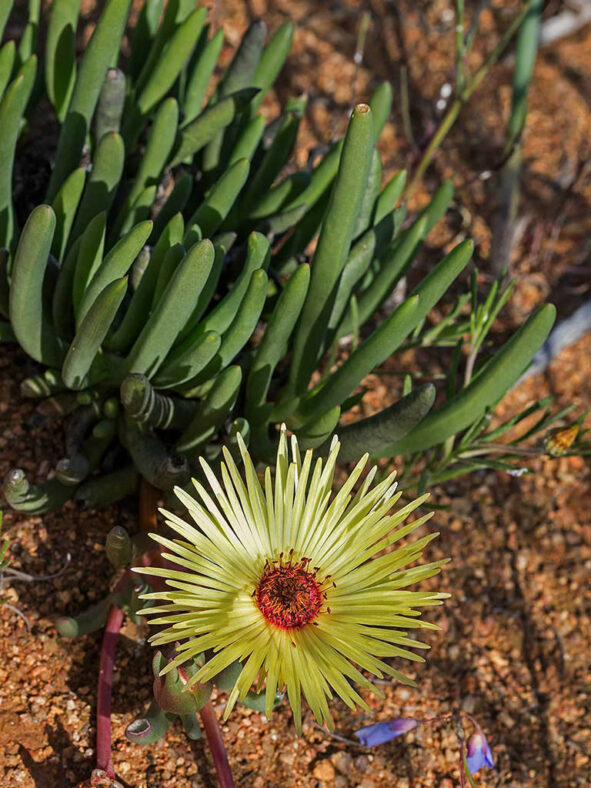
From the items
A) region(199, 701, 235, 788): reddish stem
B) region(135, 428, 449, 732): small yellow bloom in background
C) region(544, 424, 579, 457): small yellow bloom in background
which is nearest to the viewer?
region(135, 428, 449, 732): small yellow bloom in background

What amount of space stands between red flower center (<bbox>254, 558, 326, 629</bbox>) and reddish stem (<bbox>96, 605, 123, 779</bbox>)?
0.25 meters

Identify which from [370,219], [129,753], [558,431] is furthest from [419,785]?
[370,219]

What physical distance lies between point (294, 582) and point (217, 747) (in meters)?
0.25

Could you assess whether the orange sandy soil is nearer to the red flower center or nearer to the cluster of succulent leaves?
the cluster of succulent leaves

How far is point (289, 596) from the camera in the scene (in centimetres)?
108

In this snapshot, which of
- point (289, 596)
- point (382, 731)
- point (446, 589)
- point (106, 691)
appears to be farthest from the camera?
point (446, 589)

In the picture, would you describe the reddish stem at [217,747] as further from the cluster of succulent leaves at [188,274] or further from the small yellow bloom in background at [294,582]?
the cluster of succulent leaves at [188,274]

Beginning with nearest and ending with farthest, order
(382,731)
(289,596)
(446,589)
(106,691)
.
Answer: (289,596) < (106,691) < (382,731) < (446,589)

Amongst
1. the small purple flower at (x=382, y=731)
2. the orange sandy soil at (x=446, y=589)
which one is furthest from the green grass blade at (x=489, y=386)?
the small purple flower at (x=382, y=731)

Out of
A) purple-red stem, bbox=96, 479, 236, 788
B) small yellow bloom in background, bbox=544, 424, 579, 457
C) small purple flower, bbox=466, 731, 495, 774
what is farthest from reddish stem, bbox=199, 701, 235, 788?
small yellow bloom in background, bbox=544, 424, 579, 457

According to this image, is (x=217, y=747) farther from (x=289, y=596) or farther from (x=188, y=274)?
(x=188, y=274)

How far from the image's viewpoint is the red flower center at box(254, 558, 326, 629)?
42.3 inches

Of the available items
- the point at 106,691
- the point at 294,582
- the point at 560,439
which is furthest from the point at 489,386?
the point at 106,691

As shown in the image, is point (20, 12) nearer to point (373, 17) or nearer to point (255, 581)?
point (373, 17)
